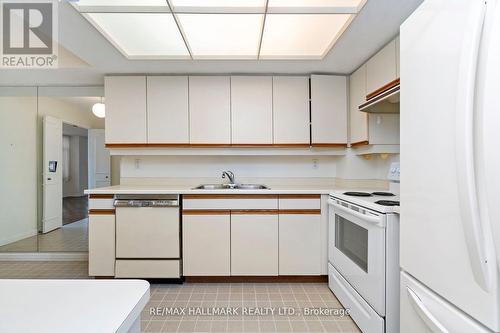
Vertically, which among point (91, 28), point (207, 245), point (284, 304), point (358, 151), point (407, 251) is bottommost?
point (284, 304)

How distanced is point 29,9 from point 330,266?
309 centimetres

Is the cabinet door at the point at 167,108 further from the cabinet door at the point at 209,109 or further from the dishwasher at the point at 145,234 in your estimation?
the dishwasher at the point at 145,234

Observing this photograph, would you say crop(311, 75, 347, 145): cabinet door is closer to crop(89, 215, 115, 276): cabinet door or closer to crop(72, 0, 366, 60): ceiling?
crop(72, 0, 366, 60): ceiling

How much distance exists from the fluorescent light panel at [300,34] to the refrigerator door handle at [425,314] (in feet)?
5.75

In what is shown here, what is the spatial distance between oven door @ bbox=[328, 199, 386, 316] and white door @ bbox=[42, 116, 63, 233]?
358 cm

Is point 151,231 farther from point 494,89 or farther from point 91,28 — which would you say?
point 494,89

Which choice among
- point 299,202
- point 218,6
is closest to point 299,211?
point 299,202

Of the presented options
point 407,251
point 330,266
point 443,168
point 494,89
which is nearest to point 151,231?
point 330,266

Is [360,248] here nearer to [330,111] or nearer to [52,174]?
[330,111]

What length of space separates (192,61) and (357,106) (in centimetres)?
168

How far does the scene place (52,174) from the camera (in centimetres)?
350

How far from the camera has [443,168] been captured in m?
0.84

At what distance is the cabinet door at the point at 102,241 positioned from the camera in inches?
95.0

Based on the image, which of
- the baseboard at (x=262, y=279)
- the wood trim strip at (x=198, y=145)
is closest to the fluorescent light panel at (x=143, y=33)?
the wood trim strip at (x=198, y=145)
